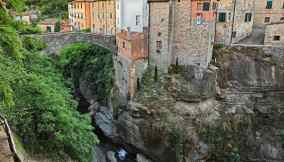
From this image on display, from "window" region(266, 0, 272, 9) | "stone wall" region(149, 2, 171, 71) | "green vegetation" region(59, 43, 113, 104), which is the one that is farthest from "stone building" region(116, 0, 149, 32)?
"window" region(266, 0, 272, 9)

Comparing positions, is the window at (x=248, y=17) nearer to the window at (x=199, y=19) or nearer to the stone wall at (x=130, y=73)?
the window at (x=199, y=19)

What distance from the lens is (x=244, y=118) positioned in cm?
2442

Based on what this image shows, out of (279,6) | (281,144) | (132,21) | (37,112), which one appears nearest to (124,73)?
(132,21)

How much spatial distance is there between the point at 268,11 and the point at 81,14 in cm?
2573

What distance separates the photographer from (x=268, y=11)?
29.8m

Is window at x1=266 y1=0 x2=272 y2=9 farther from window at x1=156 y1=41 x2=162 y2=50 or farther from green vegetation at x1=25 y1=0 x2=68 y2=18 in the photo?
green vegetation at x1=25 y1=0 x2=68 y2=18

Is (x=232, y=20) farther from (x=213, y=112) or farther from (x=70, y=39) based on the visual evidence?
(x=70, y=39)

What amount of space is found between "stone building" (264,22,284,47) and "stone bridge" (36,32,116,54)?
1525 cm

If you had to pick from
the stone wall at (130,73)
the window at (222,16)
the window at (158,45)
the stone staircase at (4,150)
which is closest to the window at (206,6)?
the window at (222,16)

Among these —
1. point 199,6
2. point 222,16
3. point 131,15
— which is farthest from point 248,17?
point 131,15

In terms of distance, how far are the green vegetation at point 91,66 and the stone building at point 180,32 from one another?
20.9 feet

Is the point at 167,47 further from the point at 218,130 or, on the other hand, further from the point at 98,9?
the point at 98,9

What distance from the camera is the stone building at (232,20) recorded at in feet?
85.6

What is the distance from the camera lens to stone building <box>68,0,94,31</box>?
3867 cm
